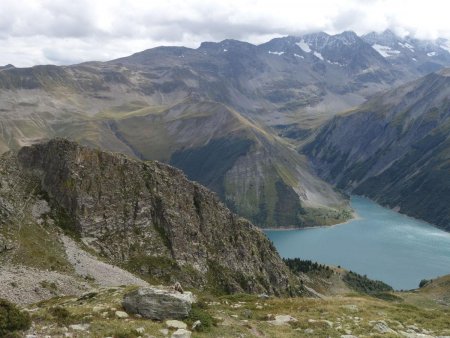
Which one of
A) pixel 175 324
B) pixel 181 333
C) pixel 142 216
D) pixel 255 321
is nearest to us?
pixel 181 333

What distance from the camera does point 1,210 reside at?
70.1 m

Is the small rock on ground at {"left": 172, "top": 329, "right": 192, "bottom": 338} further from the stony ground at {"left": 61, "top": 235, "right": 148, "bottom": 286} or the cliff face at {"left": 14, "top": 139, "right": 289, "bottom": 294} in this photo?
the cliff face at {"left": 14, "top": 139, "right": 289, "bottom": 294}

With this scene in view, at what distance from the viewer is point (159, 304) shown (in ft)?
119

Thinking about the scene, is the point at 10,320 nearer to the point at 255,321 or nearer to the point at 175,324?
the point at 175,324

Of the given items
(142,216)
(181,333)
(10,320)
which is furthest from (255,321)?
(142,216)

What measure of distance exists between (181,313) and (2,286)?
88.7 ft

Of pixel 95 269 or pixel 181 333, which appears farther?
pixel 95 269

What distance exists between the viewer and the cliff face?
83.0 metres

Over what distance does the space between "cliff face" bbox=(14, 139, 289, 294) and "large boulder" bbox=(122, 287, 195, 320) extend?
43.8 meters

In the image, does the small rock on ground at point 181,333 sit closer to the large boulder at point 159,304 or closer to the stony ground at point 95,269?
the large boulder at point 159,304

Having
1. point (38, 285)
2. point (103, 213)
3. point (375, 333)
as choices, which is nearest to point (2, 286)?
point (38, 285)

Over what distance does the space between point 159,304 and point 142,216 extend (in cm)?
5632

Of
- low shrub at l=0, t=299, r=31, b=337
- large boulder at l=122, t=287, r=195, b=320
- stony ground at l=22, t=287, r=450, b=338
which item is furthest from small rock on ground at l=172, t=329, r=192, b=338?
low shrub at l=0, t=299, r=31, b=337

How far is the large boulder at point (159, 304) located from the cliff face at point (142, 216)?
1725 inches
